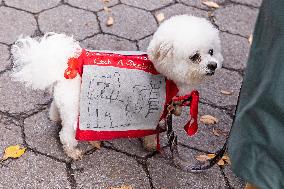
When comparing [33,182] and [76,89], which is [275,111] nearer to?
[76,89]

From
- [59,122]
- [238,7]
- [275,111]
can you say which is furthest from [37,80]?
[238,7]

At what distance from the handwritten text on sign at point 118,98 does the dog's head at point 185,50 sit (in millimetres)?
146

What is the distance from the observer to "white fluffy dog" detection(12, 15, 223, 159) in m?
1.97

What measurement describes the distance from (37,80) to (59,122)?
453 mm

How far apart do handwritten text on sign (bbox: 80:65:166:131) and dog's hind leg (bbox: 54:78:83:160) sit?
59 mm

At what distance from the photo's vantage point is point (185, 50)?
1.95m

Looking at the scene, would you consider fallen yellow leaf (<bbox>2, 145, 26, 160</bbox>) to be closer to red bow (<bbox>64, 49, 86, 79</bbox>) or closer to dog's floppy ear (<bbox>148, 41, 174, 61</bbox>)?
red bow (<bbox>64, 49, 86, 79</bbox>)

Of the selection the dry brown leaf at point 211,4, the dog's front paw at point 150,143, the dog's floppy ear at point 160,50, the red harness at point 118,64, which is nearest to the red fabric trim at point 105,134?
the red harness at point 118,64

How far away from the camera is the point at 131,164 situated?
96.3 inches

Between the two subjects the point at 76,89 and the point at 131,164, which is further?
the point at 131,164

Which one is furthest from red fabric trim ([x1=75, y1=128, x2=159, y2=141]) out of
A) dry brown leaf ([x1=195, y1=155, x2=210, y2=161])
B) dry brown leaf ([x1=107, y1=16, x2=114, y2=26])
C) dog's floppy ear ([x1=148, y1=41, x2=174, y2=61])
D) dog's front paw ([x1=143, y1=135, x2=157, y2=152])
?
dry brown leaf ([x1=107, y1=16, x2=114, y2=26])

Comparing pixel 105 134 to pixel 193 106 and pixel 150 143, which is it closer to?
pixel 150 143

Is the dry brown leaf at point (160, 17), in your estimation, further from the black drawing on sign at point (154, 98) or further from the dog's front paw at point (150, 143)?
the black drawing on sign at point (154, 98)

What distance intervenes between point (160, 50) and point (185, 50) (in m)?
0.12
